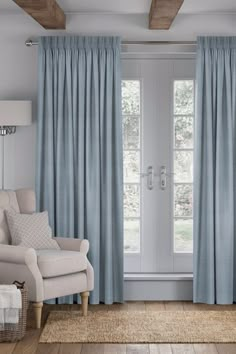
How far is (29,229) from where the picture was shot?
19.2ft

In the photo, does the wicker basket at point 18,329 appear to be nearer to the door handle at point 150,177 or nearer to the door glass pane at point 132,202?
the door glass pane at point 132,202

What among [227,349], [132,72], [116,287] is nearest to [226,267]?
[116,287]

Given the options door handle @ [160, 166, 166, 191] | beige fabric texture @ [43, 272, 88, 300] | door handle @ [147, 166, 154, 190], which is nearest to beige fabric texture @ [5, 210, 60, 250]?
beige fabric texture @ [43, 272, 88, 300]

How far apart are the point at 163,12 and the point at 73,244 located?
2112mm

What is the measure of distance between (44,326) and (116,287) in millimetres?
1104

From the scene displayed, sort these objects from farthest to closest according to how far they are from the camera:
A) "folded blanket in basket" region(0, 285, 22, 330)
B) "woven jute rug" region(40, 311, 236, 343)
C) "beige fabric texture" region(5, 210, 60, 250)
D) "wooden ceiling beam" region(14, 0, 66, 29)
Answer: "beige fabric texture" region(5, 210, 60, 250) → "wooden ceiling beam" region(14, 0, 66, 29) → "woven jute rug" region(40, 311, 236, 343) → "folded blanket in basket" region(0, 285, 22, 330)

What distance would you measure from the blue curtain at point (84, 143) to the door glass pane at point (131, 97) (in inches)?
11.2

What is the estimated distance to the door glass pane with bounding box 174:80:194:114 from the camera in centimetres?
662

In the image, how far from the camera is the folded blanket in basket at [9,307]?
4.95 meters

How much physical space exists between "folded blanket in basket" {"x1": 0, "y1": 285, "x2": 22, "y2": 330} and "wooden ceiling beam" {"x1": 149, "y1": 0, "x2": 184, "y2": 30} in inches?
96.6

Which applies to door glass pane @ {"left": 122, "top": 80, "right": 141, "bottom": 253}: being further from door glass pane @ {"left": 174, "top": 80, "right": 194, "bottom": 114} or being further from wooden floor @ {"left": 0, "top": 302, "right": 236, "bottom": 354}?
wooden floor @ {"left": 0, "top": 302, "right": 236, "bottom": 354}

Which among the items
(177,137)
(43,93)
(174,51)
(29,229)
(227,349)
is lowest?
(227,349)

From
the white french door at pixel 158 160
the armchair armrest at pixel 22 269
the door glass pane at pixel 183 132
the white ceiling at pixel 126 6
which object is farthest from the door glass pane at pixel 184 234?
the white ceiling at pixel 126 6

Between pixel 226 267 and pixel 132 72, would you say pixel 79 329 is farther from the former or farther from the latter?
pixel 132 72
